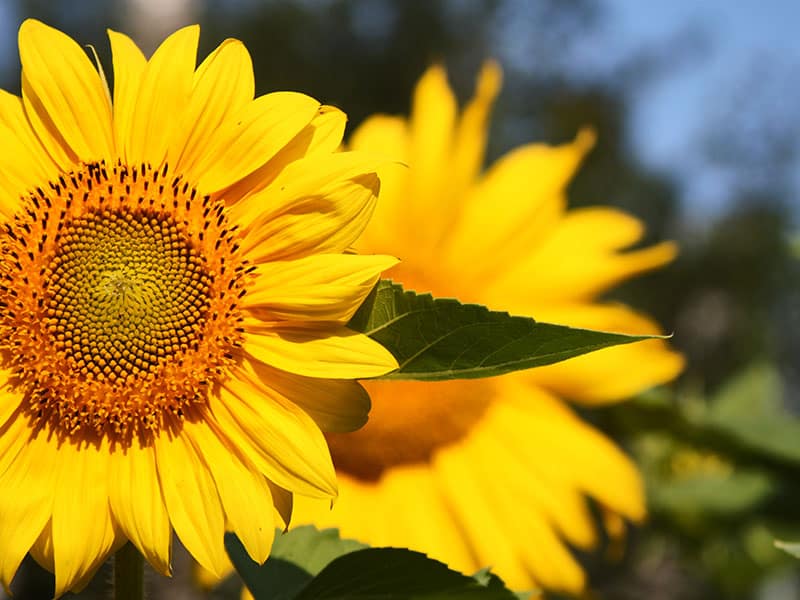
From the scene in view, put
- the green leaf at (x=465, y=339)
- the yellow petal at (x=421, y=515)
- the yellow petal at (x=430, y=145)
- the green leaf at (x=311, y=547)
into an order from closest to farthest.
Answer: the green leaf at (x=465, y=339) → the green leaf at (x=311, y=547) → the yellow petal at (x=421, y=515) → the yellow petal at (x=430, y=145)

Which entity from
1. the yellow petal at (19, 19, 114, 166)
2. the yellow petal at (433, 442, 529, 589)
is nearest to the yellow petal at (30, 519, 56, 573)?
the yellow petal at (19, 19, 114, 166)

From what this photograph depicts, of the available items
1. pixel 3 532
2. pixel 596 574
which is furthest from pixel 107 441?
pixel 596 574

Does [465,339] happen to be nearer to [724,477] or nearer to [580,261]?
[580,261]

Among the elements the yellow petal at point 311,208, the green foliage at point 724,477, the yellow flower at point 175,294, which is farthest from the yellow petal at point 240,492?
the green foliage at point 724,477

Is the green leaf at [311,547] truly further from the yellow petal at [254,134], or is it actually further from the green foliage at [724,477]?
the green foliage at [724,477]

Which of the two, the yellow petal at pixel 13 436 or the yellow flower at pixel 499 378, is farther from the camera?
the yellow flower at pixel 499 378
